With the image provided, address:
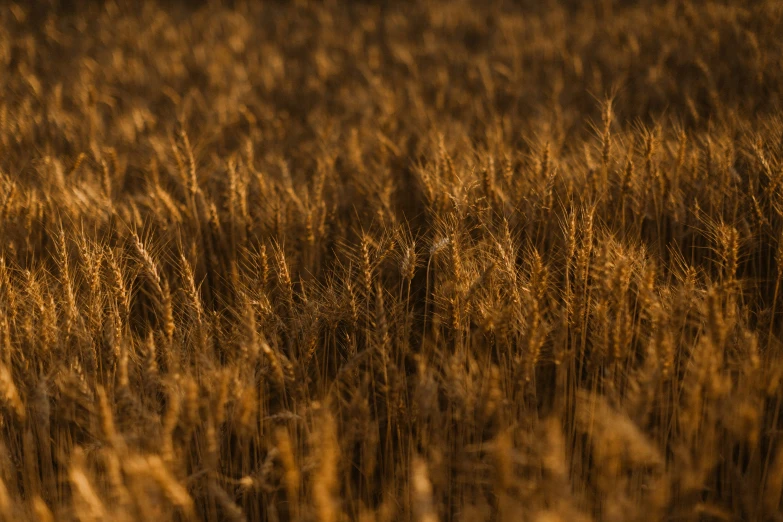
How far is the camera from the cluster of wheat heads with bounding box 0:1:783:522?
1.31 metres

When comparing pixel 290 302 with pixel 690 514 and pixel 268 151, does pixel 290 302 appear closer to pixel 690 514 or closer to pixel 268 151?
pixel 690 514

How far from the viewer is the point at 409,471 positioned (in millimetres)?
1520

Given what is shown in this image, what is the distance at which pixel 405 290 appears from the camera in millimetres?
2326

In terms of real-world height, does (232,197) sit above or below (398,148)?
below

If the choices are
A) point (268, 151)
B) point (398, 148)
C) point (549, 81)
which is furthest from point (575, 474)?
point (549, 81)

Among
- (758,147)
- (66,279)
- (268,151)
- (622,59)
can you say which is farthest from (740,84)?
(66,279)

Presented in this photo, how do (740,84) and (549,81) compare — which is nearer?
(740,84)

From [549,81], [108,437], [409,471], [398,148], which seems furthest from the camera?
[549,81]

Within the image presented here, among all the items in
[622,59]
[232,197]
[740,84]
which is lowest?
[232,197]

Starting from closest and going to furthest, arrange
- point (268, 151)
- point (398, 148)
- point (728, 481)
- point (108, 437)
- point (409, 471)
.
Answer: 1. point (108, 437)
2. point (728, 481)
3. point (409, 471)
4. point (398, 148)
5. point (268, 151)

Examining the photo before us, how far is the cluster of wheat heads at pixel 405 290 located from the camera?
1.31m

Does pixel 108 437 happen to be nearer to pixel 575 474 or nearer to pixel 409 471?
pixel 409 471

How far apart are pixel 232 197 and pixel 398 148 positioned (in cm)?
113

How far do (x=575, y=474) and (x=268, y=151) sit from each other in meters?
2.68
